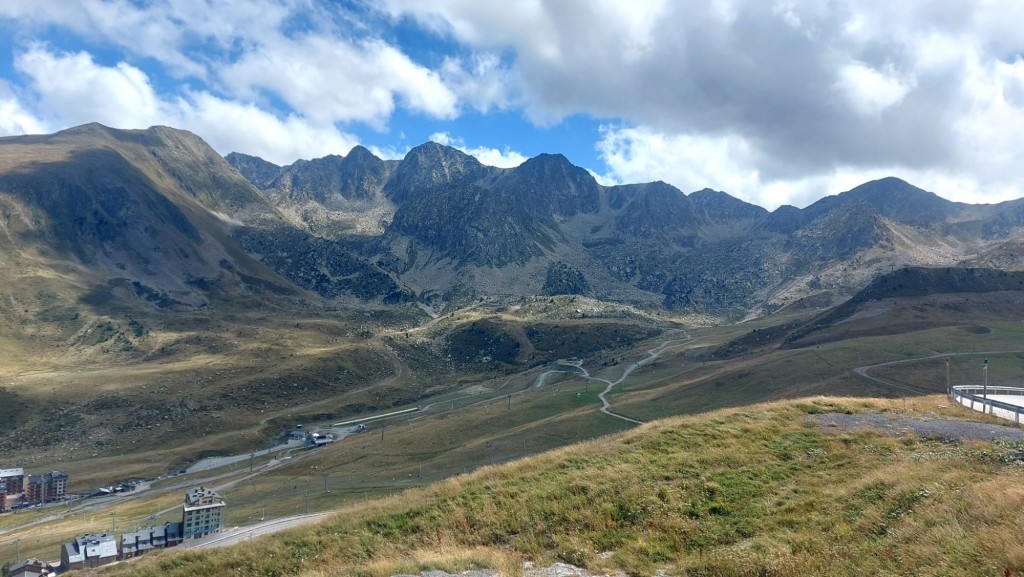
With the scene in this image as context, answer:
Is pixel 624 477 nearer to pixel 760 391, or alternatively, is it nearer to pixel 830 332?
pixel 760 391

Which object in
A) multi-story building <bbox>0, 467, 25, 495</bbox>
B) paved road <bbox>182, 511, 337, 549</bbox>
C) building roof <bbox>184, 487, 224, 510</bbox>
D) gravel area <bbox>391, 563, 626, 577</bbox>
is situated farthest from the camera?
multi-story building <bbox>0, 467, 25, 495</bbox>

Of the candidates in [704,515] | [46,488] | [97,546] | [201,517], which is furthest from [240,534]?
[46,488]

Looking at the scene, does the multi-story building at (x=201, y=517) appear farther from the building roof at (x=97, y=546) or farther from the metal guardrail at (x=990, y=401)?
the metal guardrail at (x=990, y=401)

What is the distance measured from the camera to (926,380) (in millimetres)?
88688

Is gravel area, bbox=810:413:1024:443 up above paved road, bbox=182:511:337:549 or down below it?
above

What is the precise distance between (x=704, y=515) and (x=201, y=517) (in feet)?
230

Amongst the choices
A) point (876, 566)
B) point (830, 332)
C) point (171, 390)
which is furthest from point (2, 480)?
point (830, 332)

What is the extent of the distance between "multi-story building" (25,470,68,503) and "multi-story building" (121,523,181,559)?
62169 millimetres

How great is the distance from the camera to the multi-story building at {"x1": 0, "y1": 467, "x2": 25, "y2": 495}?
4323 inches

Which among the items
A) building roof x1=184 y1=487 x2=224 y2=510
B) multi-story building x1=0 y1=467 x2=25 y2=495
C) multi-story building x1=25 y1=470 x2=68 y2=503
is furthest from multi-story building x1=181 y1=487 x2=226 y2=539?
multi-story building x1=0 y1=467 x2=25 y2=495

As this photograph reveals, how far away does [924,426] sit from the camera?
27906mm

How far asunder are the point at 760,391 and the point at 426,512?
302 ft

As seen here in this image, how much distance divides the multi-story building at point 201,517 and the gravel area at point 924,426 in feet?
222

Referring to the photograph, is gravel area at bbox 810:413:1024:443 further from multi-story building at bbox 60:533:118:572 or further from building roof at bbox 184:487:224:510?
multi-story building at bbox 60:533:118:572
